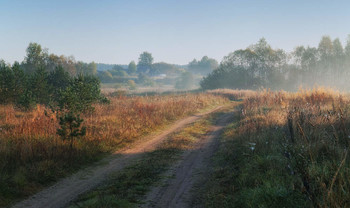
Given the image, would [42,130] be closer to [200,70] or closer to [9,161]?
Answer: [9,161]

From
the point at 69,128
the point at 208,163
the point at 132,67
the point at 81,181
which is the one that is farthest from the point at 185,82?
the point at 81,181

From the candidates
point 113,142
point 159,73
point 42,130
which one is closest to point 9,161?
point 42,130

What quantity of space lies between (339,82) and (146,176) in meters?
69.4

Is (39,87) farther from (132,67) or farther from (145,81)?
(132,67)

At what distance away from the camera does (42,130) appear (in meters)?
9.38

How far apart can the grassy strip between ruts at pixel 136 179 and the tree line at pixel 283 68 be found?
56814mm

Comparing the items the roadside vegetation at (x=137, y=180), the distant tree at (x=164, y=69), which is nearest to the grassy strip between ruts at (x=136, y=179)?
the roadside vegetation at (x=137, y=180)

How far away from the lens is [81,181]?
21.7ft

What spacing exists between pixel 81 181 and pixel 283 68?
68.5 m

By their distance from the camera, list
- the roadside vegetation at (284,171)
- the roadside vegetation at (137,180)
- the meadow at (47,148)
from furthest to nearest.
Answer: the meadow at (47,148) < the roadside vegetation at (137,180) < the roadside vegetation at (284,171)

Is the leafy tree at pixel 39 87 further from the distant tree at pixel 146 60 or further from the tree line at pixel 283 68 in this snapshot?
the distant tree at pixel 146 60

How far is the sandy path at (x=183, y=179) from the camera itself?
17.0 ft

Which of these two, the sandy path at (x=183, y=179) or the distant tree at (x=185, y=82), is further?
the distant tree at (x=185, y=82)

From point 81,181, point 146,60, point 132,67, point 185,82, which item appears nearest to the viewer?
point 81,181
